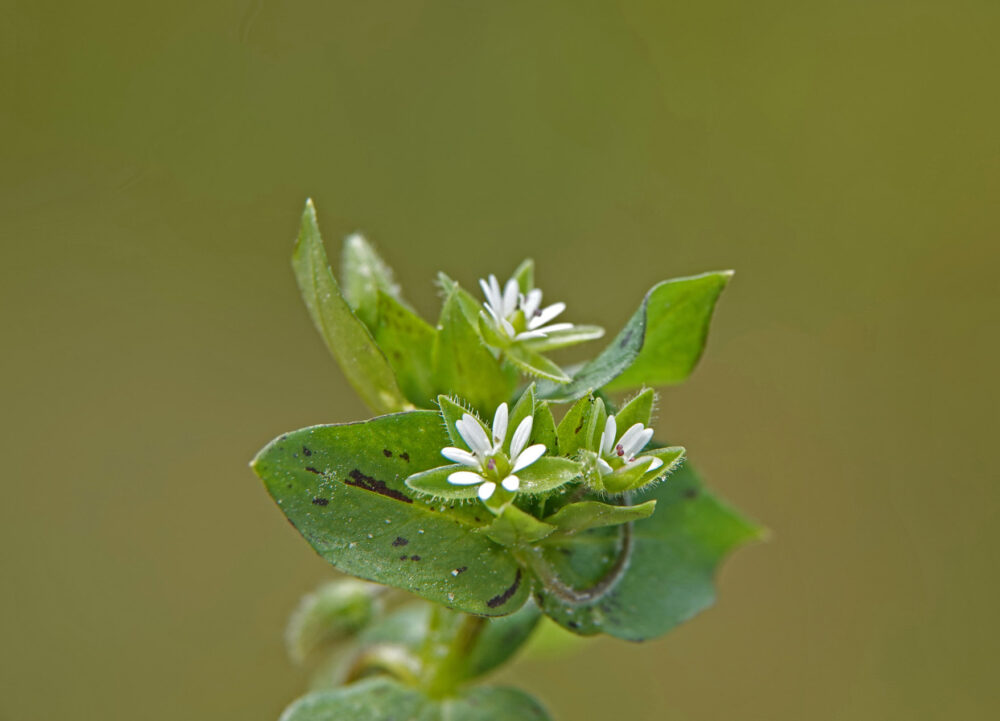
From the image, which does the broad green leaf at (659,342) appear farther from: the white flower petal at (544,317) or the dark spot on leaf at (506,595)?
the dark spot on leaf at (506,595)

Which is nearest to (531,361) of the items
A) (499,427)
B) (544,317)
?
(544,317)

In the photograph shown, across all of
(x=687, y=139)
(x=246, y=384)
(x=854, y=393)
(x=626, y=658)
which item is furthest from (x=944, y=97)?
(x=246, y=384)

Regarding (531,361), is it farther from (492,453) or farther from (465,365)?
(492,453)

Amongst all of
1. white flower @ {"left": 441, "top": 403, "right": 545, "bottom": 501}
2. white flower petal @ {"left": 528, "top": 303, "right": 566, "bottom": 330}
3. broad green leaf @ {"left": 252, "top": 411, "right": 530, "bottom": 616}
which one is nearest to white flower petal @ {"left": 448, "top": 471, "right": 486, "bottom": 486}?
white flower @ {"left": 441, "top": 403, "right": 545, "bottom": 501}

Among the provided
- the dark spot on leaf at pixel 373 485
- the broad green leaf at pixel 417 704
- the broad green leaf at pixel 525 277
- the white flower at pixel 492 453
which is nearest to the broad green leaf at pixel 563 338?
the broad green leaf at pixel 525 277

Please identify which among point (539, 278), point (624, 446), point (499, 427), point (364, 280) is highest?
point (539, 278)

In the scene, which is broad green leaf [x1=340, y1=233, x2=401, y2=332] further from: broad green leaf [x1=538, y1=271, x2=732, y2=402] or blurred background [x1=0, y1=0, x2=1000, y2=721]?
blurred background [x1=0, y1=0, x2=1000, y2=721]
